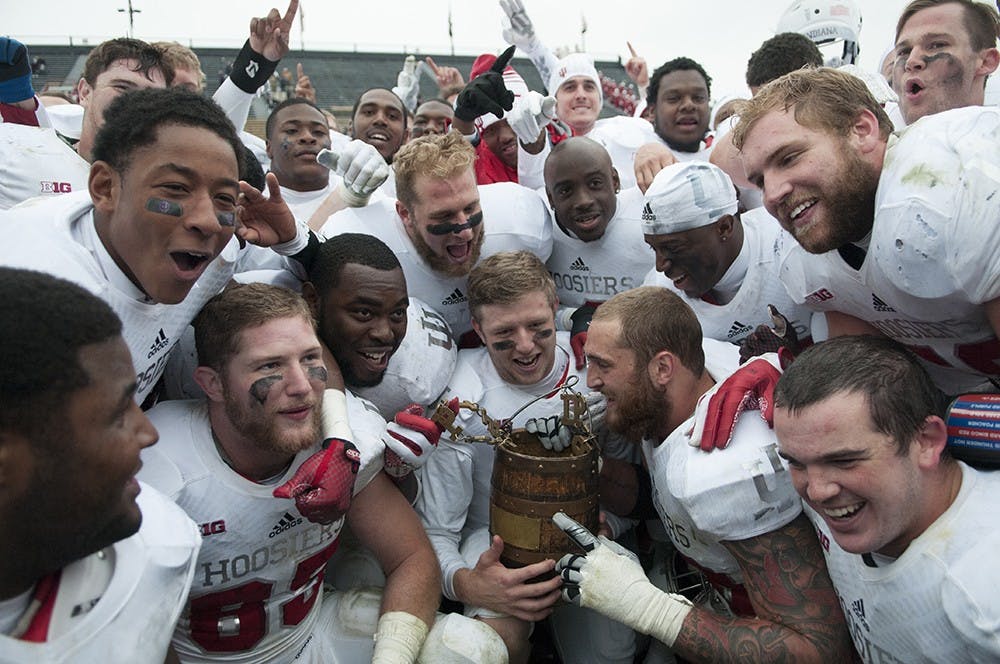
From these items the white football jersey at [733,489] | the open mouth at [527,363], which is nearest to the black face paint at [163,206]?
the open mouth at [527,363]

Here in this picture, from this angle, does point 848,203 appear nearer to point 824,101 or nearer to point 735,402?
point 824,101

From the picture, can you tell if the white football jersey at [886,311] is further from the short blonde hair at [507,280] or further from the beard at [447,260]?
the beard at [447,260]

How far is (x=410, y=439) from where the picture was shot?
3.06 metres

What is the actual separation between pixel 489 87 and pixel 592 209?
1284 millimetres

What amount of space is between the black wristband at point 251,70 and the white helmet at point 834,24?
4854 mm

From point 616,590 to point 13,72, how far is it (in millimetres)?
3771

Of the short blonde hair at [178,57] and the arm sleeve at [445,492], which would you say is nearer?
the arm sleeve at [445,492]

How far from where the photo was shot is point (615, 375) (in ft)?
10.4

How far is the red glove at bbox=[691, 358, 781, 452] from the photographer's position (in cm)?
267

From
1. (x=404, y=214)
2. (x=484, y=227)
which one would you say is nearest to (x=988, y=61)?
(x=484, y=227)

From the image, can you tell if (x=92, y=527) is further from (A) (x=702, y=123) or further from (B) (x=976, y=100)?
(A) (x=702, y=123)

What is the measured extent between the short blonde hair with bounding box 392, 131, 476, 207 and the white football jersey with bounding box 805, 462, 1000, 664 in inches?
96.1

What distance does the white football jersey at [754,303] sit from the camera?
361cm

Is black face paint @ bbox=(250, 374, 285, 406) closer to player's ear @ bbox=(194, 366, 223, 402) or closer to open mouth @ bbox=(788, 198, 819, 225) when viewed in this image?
player's ear @ bbox=(194, 366, 223, 402)
